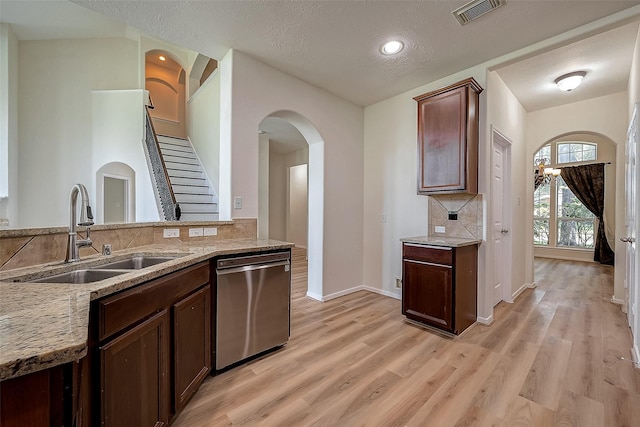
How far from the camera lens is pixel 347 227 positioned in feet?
13.2

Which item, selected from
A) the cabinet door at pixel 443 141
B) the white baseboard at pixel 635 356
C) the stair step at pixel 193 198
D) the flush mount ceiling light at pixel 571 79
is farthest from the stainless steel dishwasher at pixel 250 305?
the flush mount ceiling light at pixel 571 79

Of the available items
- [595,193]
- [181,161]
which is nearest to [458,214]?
[181,161]

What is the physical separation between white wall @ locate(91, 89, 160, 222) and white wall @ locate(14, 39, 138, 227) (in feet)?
0.42

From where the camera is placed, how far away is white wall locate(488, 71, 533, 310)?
3006mm

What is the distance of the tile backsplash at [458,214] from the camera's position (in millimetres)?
3039

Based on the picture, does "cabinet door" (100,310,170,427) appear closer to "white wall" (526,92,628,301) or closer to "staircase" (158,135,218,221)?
"staircase" (158,135,218,221)

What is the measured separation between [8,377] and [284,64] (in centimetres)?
319

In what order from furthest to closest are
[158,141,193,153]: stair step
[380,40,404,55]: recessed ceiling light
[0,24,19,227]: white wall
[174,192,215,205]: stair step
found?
[158,141,193,153]: stair step
[174,192,215,205]: stair step
[0,24,19,227]: white wall
[380,40,404,55]: recessed ceiling light

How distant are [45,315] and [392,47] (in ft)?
10.1

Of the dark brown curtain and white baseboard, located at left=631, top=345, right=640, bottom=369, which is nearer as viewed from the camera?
white baseboard, located at left=631, top=345, right=640, bottom=369

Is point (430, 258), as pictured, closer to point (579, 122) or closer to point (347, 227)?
point (347, 227)

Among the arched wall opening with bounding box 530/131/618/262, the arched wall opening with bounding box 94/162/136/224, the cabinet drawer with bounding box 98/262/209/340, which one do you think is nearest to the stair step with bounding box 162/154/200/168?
the arched wall opening with bounding box 94/162/136/224

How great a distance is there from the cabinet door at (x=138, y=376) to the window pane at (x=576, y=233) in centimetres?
879

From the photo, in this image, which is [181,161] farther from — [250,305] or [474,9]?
[474,9]
